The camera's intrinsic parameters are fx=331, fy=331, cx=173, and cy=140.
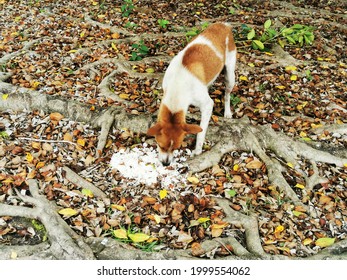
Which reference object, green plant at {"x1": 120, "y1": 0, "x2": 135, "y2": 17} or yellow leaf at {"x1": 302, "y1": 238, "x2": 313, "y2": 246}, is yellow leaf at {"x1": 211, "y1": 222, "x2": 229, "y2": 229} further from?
green plant at {"x1": 120, "y1": 0, "x2": 135, "y2": 17}

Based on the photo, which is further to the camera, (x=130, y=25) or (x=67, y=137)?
(x=130, y=25)

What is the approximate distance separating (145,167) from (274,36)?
448cm

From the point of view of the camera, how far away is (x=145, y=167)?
4.35 metres

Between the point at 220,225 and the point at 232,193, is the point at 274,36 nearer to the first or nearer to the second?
the point at 232,193

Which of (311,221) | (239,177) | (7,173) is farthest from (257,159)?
(7,173)

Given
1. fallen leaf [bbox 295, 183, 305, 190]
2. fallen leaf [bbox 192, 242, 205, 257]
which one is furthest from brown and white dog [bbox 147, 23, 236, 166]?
fallen leaf [bbox 295, 183, 305, 190]

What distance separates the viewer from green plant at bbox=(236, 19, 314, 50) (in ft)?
22.6

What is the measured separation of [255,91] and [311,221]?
105 inches

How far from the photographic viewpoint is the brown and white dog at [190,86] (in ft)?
12.7

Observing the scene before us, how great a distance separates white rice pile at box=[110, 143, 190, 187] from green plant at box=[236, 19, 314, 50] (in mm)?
3626

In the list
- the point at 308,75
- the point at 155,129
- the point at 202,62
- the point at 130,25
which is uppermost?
the point at 202,62

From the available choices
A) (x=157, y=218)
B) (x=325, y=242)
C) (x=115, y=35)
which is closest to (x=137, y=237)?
(x=157, y=218)

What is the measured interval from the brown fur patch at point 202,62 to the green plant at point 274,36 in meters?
2.48
